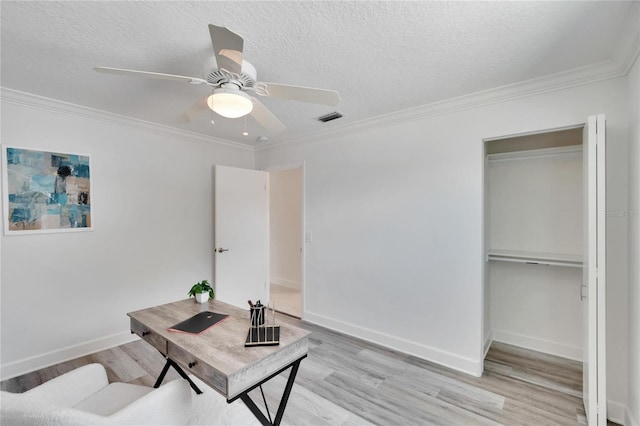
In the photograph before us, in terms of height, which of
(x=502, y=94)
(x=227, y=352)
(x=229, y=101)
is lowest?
(x=227, y=352)

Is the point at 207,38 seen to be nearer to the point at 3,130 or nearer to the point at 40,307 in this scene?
the point at 3,130

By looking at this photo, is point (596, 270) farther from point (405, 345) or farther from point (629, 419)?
point (405, 345)

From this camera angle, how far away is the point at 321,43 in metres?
1.72

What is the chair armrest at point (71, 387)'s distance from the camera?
1300 mm

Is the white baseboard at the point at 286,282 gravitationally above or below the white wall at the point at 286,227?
below

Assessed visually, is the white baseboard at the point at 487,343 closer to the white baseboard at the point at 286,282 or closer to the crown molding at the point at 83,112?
the white baseboard at the point at 286,282

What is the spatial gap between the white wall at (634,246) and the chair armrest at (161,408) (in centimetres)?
248

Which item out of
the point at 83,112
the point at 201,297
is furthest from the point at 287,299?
the point at 83,112

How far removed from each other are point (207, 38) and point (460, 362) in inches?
126

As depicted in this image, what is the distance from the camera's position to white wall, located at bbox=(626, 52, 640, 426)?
5.47 feet

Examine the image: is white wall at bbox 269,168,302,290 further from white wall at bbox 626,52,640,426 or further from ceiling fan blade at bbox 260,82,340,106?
white wall at bbox 626,52,640,426

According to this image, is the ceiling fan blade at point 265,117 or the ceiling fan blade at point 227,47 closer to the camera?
the ceiling fan blade at point 227,47

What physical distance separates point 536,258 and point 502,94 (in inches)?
62.1

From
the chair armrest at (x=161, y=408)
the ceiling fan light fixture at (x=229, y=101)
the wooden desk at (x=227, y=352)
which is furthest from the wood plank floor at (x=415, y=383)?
the ceiling fan light fixture at (x=229, y=101)
